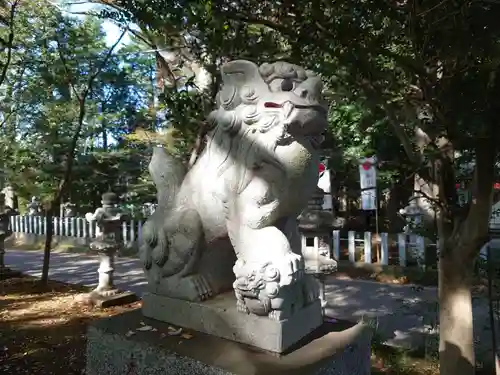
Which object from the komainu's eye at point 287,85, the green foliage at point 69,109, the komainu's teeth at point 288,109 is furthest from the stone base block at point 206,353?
the green foliage at point 69,109

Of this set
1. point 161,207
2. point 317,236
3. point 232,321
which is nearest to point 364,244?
point 317,236

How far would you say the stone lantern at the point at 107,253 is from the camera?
5.13 metres

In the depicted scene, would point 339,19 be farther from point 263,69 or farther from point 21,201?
point 21,201

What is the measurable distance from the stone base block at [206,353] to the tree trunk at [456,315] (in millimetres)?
1271

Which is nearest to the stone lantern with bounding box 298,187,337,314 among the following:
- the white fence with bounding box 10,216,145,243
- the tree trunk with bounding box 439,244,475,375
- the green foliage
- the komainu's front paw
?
the tree trunk with bounding box 439,244,475,375

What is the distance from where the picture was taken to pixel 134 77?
11.8m

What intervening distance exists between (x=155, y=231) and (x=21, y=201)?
1743 centimetres

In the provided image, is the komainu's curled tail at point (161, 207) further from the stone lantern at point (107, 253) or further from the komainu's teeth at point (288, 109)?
the stone lantern at point (107, 253)

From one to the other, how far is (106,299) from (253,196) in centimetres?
404

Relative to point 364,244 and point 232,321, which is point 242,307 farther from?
point 364,244

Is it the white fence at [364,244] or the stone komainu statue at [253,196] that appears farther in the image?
the white fence at [364,244]

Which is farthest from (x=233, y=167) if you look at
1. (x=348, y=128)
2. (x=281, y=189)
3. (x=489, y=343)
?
(x=348, y=128)

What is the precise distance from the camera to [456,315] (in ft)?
9.33

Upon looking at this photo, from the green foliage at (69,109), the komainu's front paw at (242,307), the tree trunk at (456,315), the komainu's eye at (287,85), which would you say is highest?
the green foliage at (69,109)
